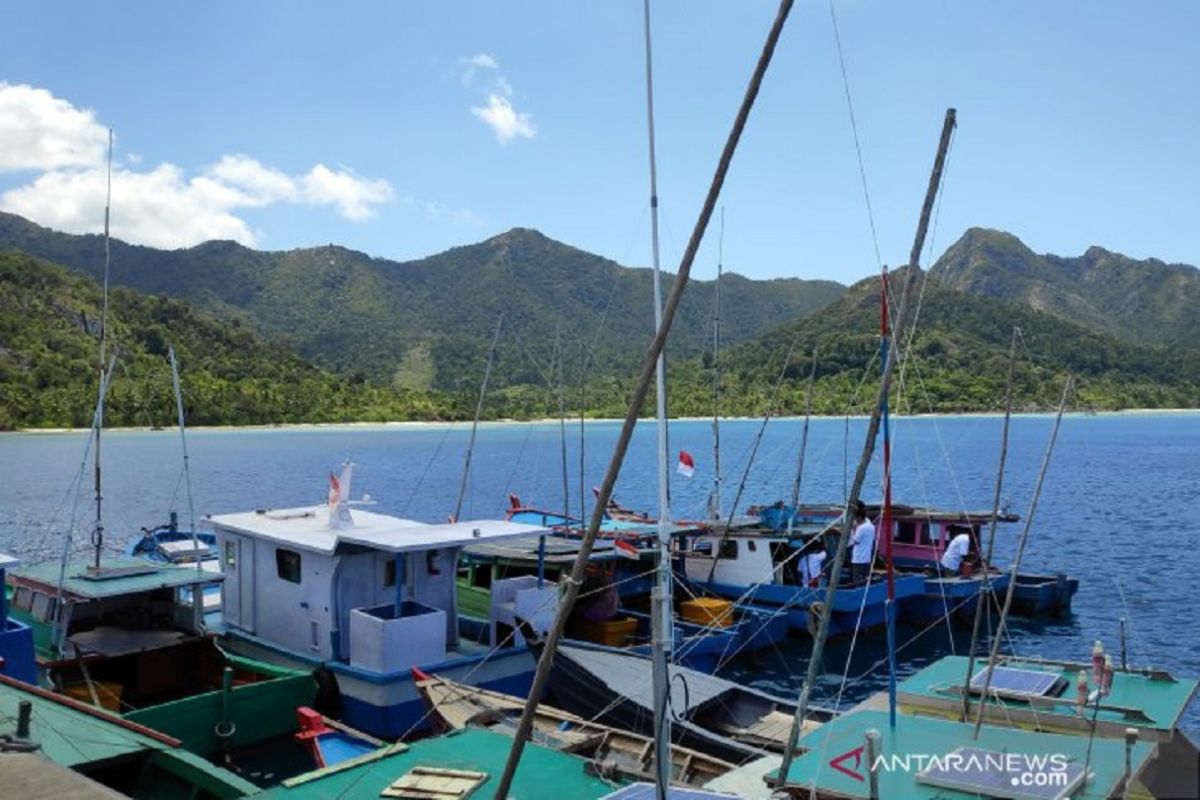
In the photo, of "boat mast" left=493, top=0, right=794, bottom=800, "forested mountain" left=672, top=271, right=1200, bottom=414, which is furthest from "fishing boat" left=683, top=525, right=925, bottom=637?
"forested mountain" left=672, top=271, right=1200, bottom=414

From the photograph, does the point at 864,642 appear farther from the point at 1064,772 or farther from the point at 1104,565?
the point at 1064,772

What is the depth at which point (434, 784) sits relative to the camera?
33.5 ft

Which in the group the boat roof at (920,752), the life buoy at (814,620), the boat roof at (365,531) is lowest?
the boat roof at (920,752)

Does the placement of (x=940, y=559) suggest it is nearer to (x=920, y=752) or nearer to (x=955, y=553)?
(x=955, y=553)

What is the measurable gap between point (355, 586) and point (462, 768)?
821 centimetres

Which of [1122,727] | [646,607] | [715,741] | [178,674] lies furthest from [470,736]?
[646,607]

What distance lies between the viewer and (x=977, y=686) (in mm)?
12430

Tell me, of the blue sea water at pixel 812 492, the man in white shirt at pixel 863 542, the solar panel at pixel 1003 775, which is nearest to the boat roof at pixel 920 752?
the solar panel at pixel 1003 775

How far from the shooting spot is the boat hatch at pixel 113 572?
19048mm

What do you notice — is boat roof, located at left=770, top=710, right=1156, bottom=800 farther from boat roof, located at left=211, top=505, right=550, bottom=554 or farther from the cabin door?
the cabin door

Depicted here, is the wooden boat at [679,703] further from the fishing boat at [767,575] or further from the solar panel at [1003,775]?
the fishing boat at [767,575]

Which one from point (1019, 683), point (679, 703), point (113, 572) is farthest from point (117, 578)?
point (1019, 683)

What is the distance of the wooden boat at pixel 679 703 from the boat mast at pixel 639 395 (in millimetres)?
7596

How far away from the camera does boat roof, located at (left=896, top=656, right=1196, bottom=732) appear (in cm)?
1165
